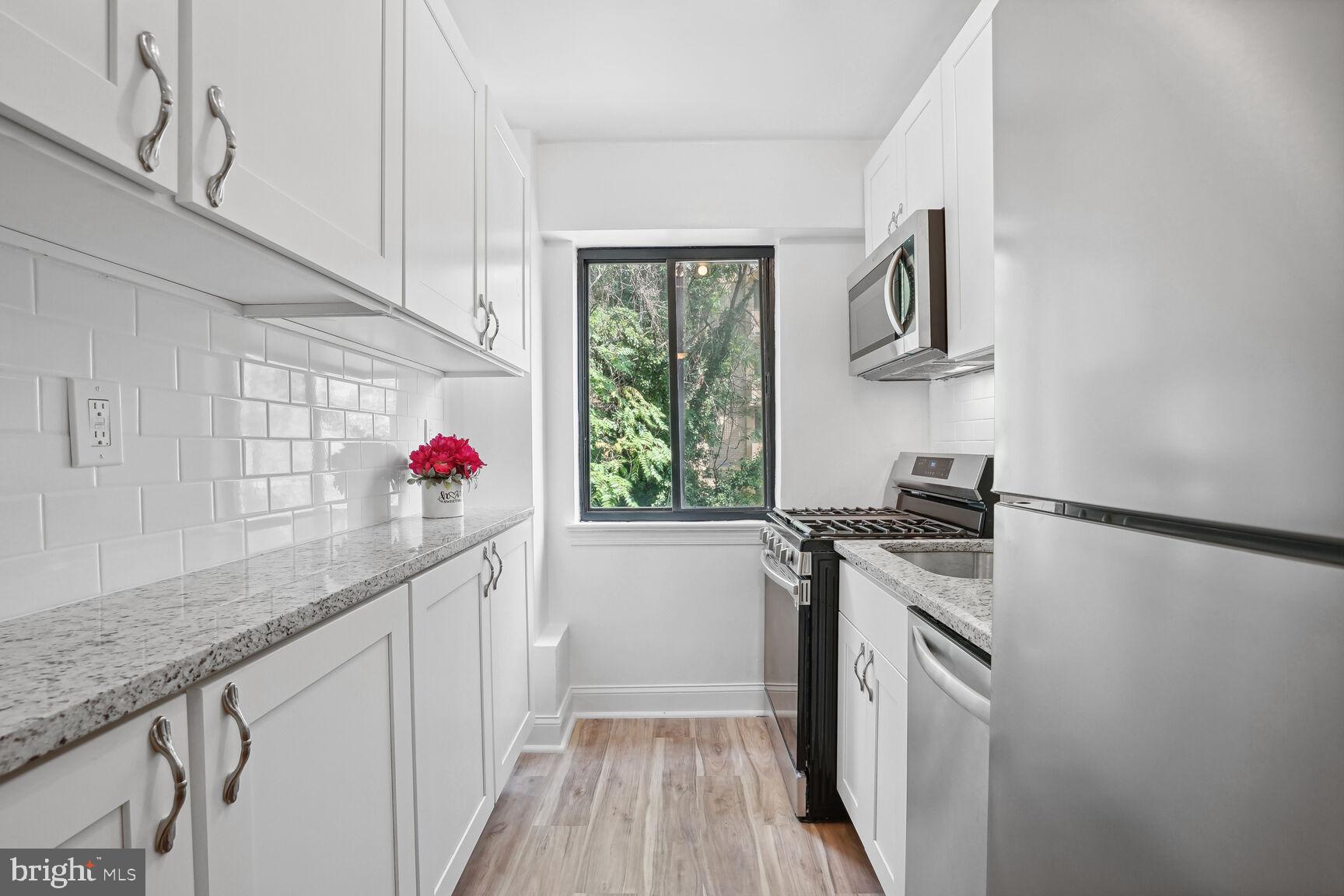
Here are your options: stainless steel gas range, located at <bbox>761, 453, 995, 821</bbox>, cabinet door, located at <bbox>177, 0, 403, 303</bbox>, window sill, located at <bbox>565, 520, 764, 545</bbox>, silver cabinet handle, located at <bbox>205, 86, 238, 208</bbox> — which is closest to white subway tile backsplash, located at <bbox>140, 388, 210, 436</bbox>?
cabinet door, located at <bbox>177, 0, 403, 303</bbox>

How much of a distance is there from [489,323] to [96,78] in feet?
4.48

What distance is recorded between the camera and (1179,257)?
1.73 ft

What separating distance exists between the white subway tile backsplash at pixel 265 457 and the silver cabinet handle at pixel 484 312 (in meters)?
0.60

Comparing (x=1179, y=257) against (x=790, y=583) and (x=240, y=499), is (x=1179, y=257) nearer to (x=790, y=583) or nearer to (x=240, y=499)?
(x=240, y=499)

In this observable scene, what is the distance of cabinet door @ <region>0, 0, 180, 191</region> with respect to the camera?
1.90ft

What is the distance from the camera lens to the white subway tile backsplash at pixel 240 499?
1293 millimetres

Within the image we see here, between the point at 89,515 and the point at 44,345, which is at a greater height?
the point at 44,345

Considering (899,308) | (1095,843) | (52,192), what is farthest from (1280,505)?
(899,308)

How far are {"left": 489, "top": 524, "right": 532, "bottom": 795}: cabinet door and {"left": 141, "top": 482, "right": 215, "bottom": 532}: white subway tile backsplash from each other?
31.0 inches

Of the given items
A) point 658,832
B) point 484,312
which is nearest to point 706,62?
point 484,312

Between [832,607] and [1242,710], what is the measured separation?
5.45 feet

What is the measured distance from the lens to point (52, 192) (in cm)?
72

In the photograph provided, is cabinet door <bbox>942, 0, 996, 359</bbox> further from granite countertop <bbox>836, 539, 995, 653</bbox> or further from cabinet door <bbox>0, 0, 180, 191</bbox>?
cabinet door <bbox>0, 0, 180, 191</bbox>

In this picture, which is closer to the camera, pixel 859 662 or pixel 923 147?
pixel 859 662
